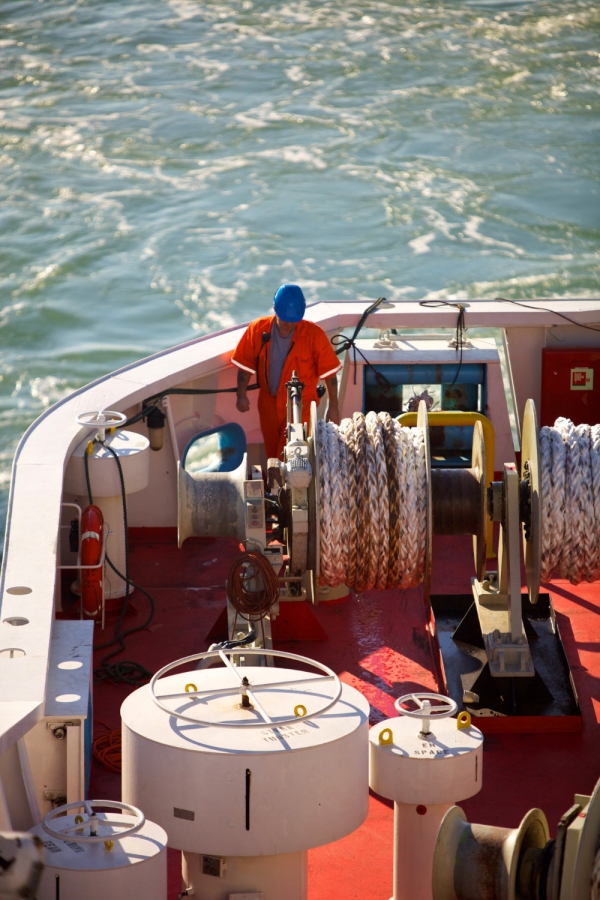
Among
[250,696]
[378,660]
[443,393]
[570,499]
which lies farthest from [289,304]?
[250,696]

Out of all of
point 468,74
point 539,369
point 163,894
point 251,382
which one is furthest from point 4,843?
point 468,74

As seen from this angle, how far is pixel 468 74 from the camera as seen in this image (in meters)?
21.5

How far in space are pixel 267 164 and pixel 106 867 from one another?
59.4ft

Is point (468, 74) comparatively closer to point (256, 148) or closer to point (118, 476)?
point (256, 148)

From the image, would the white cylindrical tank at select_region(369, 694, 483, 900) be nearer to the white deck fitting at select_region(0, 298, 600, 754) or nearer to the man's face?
the white deck fitting at select_region(0, 298, 600, 754)

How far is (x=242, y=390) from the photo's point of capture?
629 centimetres

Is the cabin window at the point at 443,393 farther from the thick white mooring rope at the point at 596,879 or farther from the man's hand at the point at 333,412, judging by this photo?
the thick white mooring rope at the point at 596,879

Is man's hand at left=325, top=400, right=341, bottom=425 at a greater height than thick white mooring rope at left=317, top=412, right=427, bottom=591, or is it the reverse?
thick white mooring rope at left=317, top=412, right=427, bottom=591

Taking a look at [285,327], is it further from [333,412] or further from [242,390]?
[333,412]

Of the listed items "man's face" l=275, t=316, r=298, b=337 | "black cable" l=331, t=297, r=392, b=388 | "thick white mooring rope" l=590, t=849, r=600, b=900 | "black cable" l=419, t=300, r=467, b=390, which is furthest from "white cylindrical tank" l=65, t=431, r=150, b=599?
"thick white mooring rope" l=590, t=849, r=600, b=900

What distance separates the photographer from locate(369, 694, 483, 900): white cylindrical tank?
3.15m

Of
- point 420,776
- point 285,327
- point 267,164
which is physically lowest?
point 420,776

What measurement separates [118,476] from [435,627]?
68.5 inches

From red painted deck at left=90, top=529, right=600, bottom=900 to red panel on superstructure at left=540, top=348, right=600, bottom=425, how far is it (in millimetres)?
1181
